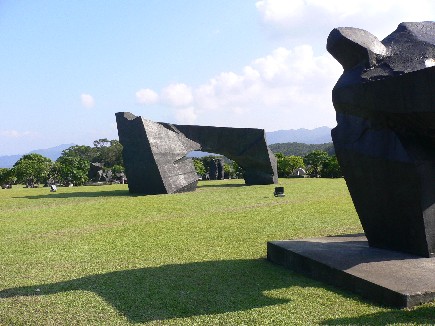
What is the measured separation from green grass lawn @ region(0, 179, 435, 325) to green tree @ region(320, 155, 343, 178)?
76.9 feet

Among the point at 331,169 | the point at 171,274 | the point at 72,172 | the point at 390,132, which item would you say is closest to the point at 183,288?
the point at 171,274

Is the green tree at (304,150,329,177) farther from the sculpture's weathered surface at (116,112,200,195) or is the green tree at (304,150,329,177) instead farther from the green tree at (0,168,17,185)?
the green tree at (0,168,17,185)

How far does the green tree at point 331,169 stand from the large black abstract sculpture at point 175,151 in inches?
461

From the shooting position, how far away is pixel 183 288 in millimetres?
5445

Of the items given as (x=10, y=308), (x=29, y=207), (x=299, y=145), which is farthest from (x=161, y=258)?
(x=299, y=145)

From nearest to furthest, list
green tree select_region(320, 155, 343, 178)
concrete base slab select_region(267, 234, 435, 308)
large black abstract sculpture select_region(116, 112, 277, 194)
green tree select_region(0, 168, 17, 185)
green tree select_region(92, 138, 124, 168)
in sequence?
concrete base slab select_region(267, 234, 435, 308)
large black abstract sculpture select_region(116, 112, 277, 194)
green tree select_region(320, 155, 343, 178)
green tree select_region(0, 168, 17, 185)
green tree select_region(92, 138, 124, 168)

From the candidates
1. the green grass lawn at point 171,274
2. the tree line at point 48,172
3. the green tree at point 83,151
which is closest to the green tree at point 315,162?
the tree line at point 48,172

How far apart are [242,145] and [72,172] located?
19.1 m

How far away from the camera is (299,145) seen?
13075 centimetres

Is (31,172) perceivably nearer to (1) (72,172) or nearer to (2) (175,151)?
(1) (72,172)

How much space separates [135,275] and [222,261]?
139 cm

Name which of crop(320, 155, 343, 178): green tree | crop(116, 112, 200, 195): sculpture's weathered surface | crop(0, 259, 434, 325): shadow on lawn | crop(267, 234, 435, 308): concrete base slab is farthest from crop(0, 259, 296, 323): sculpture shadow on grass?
crop(320, 155, 343, 178): green tree

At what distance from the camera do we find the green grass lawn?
444 cm

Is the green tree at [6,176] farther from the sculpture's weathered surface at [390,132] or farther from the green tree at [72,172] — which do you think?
the sculpture's weathered surface at [390,132]
